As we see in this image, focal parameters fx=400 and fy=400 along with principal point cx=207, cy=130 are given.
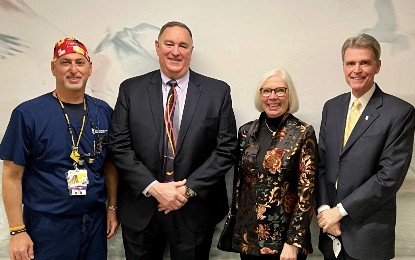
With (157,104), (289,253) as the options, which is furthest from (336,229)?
(157,104)

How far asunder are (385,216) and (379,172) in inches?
9.5

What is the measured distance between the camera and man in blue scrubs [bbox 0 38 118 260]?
207cm

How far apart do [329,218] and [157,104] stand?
1094 mm

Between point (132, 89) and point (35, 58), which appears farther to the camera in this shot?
point (35, 58)

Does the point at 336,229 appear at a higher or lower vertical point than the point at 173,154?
lower

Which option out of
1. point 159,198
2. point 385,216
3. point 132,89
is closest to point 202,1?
point 132,89

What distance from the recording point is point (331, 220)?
202 cm

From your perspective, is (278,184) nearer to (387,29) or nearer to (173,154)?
(173,154)

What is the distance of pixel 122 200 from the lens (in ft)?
7.61

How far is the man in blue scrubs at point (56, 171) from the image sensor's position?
2.07m

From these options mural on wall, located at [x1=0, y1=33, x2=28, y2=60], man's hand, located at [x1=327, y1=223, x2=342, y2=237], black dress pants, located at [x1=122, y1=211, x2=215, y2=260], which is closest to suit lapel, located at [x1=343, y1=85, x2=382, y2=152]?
man's hand, located at [x1=327, y1=223, x2=342, y2=237]

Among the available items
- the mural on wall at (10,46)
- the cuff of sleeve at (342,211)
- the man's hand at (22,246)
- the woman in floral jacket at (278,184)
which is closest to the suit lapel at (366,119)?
the woman in floral jacket at (278,184)

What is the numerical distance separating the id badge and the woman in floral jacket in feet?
2.74

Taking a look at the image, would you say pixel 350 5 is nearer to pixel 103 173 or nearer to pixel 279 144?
pixel 279 144
